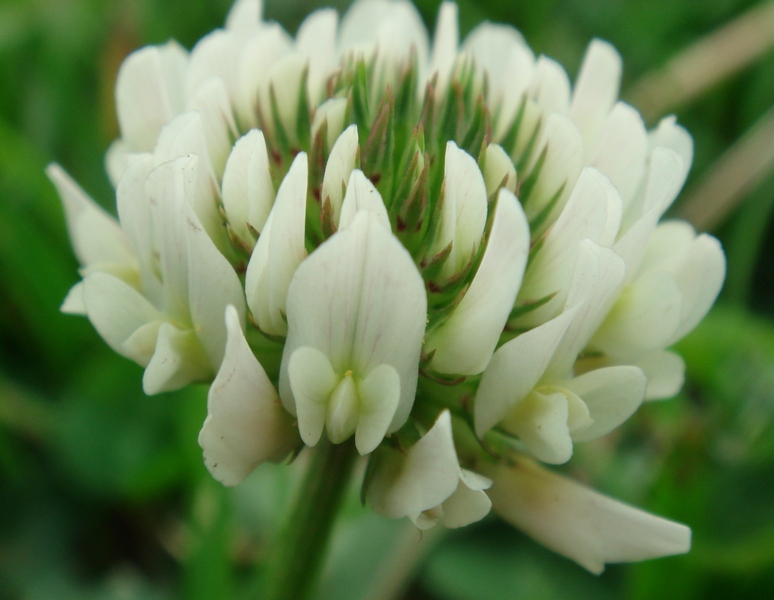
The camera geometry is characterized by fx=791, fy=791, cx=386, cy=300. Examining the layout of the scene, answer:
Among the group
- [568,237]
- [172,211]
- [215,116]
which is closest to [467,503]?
[568,237]

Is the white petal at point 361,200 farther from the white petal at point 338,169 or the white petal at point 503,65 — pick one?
the white petal at point 503,65

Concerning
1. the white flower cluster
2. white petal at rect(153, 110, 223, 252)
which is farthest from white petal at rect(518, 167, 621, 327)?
white petal at rect(153, 110, 223, 252)

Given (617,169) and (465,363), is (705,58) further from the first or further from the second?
(465,363)

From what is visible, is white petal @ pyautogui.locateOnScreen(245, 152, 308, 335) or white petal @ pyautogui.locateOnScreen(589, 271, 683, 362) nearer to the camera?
white petal @ pyautogui.locateOnScreen(245, 152, 308, 335)

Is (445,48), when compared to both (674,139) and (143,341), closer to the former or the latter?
(674,139)

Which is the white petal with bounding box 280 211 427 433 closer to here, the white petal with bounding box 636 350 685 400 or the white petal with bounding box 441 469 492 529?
the white petal with bounding box 441 469 492 529

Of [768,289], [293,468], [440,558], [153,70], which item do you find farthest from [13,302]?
[768,289]

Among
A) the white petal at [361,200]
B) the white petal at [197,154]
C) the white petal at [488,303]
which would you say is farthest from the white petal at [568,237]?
the white petal at [197,154]
